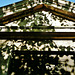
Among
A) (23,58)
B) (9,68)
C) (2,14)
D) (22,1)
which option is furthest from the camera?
(22,1)

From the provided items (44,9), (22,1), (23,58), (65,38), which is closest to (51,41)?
(65,38)

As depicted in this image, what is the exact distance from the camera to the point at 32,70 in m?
1.48

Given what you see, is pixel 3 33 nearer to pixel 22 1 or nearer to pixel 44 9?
pixel 22 1

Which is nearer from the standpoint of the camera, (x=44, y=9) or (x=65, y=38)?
(x=65, y=38)

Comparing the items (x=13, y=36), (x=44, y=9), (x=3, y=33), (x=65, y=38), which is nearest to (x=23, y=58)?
(x=13, y=36)

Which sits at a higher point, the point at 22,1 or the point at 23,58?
the point at 22,1

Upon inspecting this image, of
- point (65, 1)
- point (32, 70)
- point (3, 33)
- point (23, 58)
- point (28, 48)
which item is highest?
point (65, 1)

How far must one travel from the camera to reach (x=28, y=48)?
5.24ft

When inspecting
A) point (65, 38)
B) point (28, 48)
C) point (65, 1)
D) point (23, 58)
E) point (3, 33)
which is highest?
point (65, 1)

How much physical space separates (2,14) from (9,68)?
3.72 ft

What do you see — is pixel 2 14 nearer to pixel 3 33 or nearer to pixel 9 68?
pixel 3 33

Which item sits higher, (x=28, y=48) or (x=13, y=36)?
(x=13, y=36)

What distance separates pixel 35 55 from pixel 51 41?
40cm

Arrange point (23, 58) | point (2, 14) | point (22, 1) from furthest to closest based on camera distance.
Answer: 1. point (22, 1)
2. point (2, 14)
3. point (23, 58)
